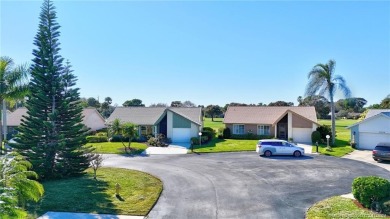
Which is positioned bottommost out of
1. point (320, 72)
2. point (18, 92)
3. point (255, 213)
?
point (255, 213)

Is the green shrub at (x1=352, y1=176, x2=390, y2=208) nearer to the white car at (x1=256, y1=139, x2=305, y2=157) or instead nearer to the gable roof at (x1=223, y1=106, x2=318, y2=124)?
the white car at (x1=256, y1=139, x2=305, y2=157)

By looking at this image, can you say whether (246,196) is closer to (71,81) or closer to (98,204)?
(98,204)

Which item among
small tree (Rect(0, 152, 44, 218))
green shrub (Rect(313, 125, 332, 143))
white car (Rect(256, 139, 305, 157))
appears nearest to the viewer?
small tree (Rect(0, 152, 44, 218))

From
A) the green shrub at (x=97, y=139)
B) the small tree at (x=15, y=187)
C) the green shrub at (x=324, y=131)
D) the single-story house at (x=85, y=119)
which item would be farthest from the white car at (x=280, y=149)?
the single-story house at (x=85, y=119)

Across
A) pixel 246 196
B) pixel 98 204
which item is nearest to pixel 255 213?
pixel 246 196

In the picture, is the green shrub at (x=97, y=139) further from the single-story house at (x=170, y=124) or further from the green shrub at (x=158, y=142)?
the green shrub at (x=158, y=142)

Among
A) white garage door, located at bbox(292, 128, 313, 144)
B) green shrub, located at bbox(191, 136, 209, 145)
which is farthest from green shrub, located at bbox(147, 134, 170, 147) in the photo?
white garage door, located at bbox(292, 128, 313, 144)
